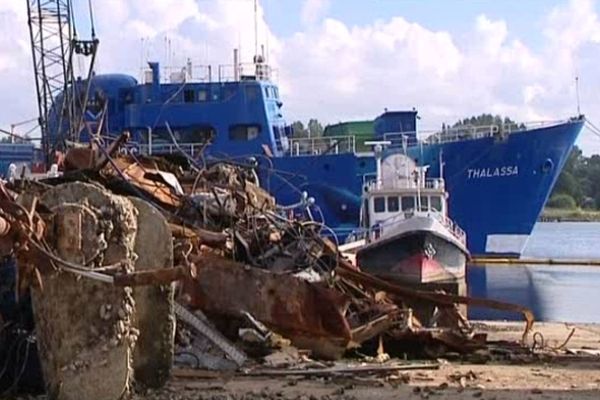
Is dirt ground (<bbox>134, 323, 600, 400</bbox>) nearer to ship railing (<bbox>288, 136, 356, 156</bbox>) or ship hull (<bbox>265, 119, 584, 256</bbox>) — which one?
ship hull (<bbox>265, 119, 584, 256</bbox>)

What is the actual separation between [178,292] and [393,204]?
72.5ft

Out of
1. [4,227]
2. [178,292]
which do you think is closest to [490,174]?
[178,292]

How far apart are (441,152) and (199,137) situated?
11331 mm

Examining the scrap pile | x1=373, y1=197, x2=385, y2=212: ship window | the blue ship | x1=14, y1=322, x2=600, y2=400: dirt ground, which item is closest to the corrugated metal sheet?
the blue ship

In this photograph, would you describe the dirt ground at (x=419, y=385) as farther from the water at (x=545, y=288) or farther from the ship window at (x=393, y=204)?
the ship window at (x=393, y=204)

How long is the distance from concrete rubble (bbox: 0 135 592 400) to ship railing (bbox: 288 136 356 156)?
32.5 m

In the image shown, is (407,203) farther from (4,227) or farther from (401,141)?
(4,227)

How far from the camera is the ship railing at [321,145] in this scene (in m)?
51.4

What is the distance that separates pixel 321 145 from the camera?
173 feet

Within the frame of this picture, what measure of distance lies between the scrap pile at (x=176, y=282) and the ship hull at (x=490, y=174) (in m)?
31.8

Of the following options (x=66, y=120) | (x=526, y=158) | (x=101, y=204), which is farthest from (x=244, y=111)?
(x=101, y=204)

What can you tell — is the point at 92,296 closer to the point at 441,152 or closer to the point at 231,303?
the point at 231,303

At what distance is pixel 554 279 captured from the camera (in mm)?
49906

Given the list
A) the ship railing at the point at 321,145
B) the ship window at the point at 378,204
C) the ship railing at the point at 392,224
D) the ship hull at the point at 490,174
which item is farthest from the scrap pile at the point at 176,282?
the ship railing at the point at 321,145
